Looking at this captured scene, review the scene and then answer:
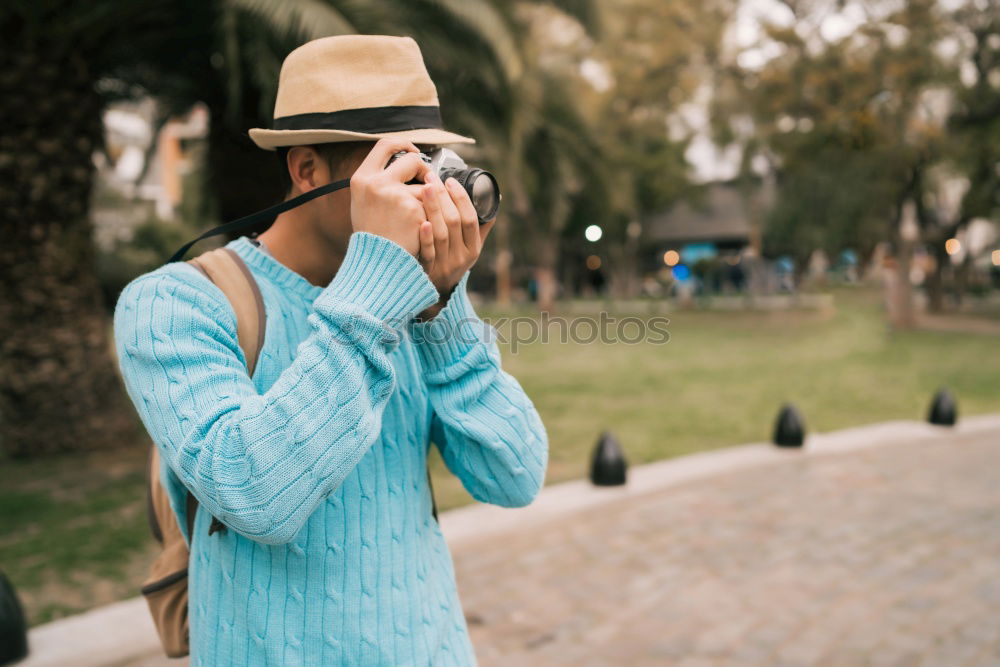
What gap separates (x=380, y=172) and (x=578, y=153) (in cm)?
984

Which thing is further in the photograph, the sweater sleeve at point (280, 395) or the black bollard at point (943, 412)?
the black bollard at point (943, 412)

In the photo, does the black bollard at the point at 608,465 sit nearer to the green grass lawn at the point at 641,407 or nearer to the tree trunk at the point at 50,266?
the green grass lawn at the point at 641,407

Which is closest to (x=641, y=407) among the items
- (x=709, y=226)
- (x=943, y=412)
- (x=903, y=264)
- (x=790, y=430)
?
(x=790, y=430)

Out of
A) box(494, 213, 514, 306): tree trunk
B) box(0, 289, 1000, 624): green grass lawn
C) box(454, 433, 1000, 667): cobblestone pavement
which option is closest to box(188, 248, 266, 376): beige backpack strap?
box(454, 433, 1000, 667): cobblestone pavement

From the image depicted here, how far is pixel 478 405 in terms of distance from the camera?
1.38 m

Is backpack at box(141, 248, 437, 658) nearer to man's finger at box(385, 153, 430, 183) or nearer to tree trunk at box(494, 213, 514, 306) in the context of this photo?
man's finger at box(385, 153, 430, 183)

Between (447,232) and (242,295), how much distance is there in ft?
1.27

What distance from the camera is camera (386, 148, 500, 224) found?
1210 mm

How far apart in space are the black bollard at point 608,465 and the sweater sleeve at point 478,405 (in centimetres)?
460

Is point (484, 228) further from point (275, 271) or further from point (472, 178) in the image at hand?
point (275, 271)

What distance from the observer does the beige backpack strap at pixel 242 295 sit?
4.26 feet

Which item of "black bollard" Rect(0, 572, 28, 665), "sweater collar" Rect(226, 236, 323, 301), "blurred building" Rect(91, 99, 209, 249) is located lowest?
"black bollard" Rect(0, 572, 28, 665)

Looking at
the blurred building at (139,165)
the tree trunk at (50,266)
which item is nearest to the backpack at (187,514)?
the tree trunk at (50,266)

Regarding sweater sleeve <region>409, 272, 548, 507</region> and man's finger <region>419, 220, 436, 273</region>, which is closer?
man's finger <region>419, 220, 436, 273</region>
